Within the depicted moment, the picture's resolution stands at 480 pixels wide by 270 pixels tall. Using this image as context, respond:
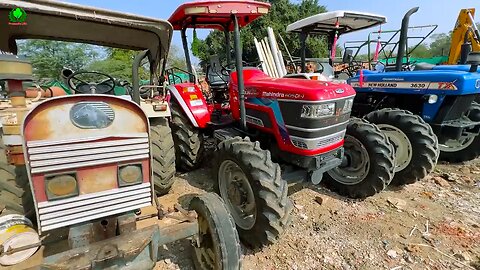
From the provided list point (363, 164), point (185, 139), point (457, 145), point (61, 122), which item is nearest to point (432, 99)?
point (457, 145)

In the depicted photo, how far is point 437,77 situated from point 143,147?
406 cm

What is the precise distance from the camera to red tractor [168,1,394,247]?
2471mm

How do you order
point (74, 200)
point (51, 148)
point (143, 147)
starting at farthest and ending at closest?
1. point (143, 147)
2. point (74, 200)
3. point (51, 148)

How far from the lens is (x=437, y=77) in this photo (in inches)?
159

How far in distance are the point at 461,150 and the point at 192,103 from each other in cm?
447

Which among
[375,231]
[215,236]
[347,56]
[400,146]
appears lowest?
[375,231]

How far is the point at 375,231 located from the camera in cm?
290

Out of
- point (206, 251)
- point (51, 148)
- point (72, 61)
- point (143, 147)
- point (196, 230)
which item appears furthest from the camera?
point (72, 61)

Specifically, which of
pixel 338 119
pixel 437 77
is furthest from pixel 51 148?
pixel 437 77

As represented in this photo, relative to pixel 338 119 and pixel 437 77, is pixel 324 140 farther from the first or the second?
pixel 437 77

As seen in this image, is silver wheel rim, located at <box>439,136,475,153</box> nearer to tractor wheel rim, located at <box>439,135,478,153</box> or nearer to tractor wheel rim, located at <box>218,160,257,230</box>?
tractor wheel rim, located at <box>439,135,478,153</box>

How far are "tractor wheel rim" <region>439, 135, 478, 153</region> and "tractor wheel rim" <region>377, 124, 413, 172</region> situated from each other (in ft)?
5.21

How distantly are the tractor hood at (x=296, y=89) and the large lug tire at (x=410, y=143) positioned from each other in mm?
1207

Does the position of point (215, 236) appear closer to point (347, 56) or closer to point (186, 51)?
point (186, 51)
